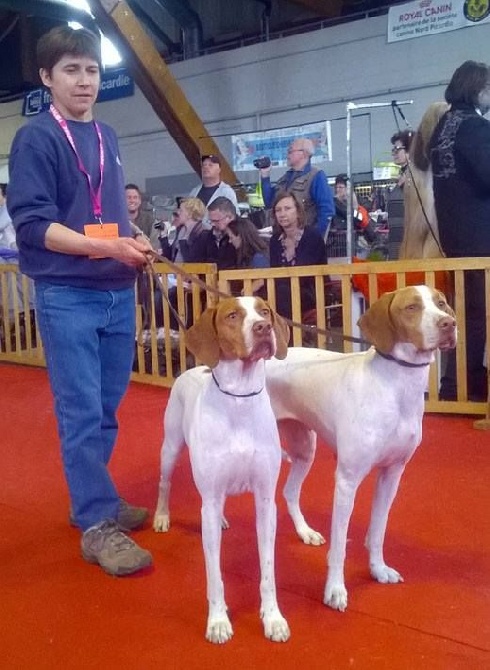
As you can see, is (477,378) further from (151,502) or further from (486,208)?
(151,502)

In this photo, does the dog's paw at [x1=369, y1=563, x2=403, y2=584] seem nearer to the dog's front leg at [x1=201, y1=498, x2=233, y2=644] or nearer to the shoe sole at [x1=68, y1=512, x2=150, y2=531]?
the dog's front leg at [x1=201, y1=498, x2=233, y2=644]

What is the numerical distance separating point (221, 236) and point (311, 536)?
3.35 meters

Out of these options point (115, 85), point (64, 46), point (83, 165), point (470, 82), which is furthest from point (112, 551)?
point (115, 85)

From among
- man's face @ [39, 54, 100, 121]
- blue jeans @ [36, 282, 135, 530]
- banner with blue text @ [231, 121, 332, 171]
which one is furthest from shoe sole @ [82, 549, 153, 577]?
banner with blue text @ [231, 121, 332, 171]

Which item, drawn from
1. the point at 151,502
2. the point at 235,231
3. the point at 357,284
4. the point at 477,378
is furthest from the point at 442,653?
the point at 235,231

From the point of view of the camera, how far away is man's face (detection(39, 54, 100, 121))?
246 centimetres

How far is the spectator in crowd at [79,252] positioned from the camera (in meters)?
2.43

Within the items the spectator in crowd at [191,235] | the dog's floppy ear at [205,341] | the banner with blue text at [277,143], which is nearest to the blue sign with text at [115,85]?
the banner with blue text at [277,143]

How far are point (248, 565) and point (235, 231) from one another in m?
3.50

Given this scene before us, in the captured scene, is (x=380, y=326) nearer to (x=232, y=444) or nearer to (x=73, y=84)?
(x=232, y=444)

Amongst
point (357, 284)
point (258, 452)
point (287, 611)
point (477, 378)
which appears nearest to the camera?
point (258, 452)

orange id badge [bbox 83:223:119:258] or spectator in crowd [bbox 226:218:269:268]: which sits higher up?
orange id badge [bbox 83:223:119:258]

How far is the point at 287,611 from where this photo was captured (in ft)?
7.29

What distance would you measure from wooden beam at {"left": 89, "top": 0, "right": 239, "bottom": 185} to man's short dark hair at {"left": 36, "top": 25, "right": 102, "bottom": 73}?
745 centimetres
